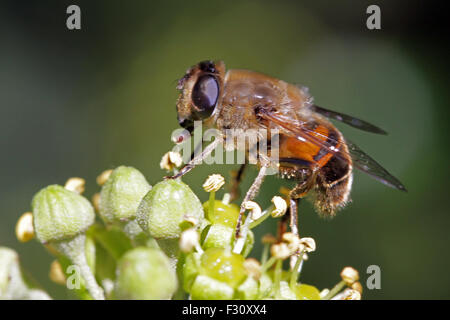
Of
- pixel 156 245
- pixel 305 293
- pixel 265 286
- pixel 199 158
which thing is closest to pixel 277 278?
pixel 265 286

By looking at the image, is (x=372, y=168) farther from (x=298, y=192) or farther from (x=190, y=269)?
(x=190, y=269)

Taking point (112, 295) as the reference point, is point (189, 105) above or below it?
above

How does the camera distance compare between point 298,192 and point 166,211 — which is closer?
point 166,211

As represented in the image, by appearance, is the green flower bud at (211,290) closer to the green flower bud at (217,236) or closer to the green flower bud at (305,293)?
the green flower bud at (217,236)

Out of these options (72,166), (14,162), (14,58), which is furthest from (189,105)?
(14,58)

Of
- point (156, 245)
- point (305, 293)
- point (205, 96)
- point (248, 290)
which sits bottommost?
point (305, 293)
